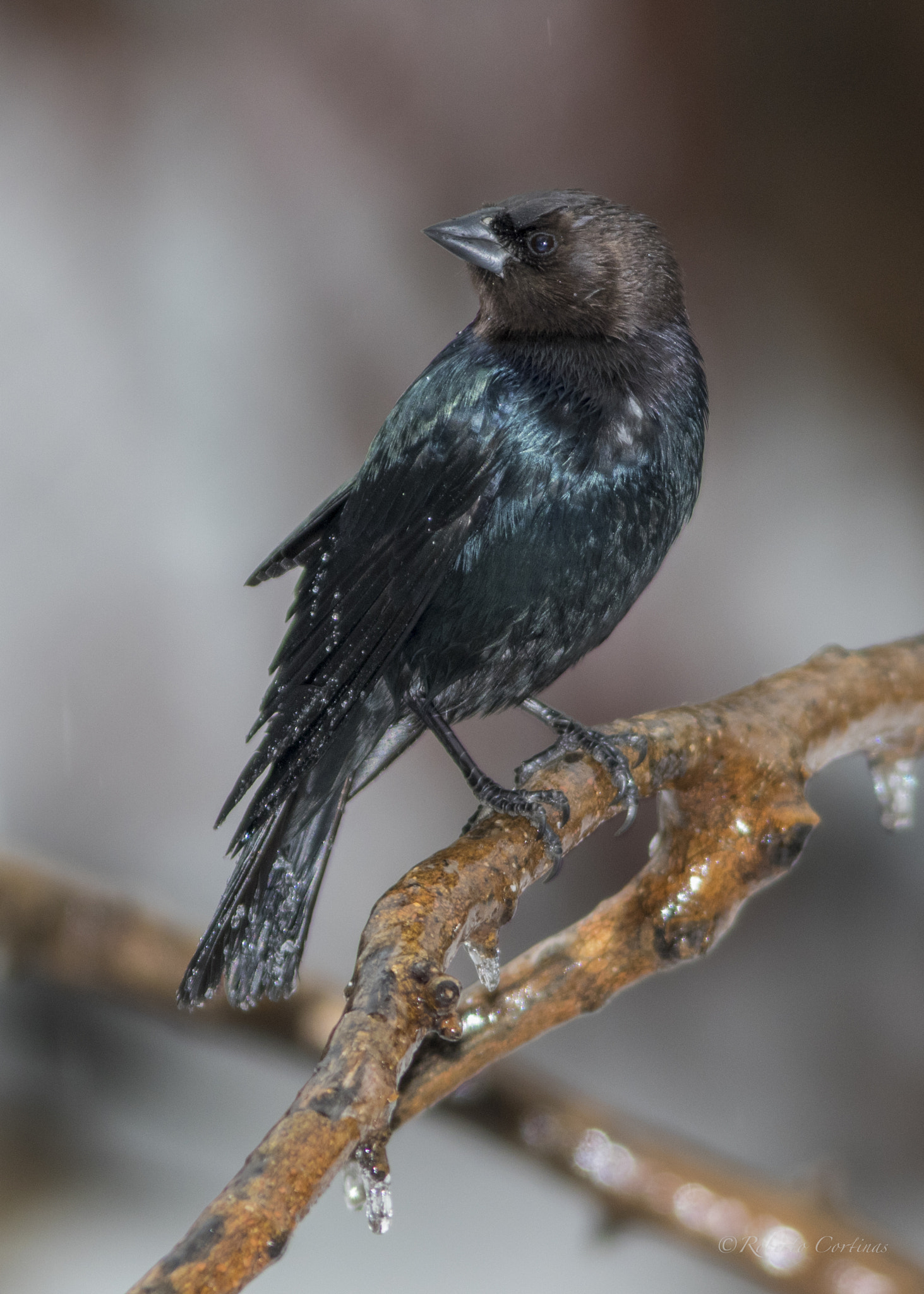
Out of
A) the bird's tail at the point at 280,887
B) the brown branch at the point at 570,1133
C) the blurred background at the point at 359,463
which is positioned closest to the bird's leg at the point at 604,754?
the bird's tail at the point at 280,887

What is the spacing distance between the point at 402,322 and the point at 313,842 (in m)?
1.13

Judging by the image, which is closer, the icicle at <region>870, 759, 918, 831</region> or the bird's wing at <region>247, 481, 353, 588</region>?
the bird's wing at <region>247, 481, 353, 588</region>

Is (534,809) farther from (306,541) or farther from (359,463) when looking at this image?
(359,463)

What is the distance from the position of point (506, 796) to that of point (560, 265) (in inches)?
22.4

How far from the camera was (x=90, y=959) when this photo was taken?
1644 millimetres

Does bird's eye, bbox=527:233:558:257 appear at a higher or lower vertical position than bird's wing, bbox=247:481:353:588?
higher

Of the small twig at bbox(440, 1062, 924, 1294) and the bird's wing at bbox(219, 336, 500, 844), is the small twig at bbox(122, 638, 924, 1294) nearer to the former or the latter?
the bird's wing at bbox(219, 336, 500, 844)

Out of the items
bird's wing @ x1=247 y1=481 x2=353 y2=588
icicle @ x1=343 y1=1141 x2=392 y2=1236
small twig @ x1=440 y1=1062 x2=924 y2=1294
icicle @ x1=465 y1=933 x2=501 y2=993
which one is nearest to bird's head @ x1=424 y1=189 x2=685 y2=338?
bird's wing @ x1=247 y1=481 x2=353 y2=588

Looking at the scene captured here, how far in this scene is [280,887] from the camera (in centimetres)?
121

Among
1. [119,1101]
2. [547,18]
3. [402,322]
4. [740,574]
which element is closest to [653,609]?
[740,574]

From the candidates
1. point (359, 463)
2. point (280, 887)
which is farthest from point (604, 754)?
point (359, 463)

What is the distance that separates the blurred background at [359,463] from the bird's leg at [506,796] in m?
0.84

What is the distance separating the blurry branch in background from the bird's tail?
0.19 m

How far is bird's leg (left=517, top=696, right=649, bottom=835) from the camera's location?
1.20m
